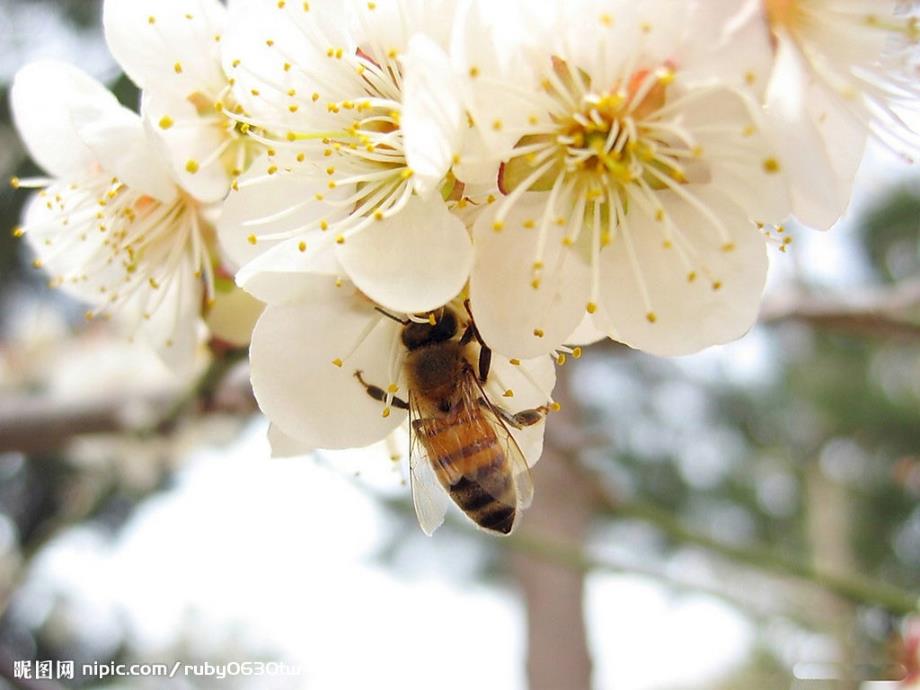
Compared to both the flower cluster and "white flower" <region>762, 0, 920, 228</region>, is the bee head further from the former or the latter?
"white flower" <region>762, 0, 920, 228</region>

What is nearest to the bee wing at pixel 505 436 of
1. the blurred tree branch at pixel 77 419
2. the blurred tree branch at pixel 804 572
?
the blurred tree branch at pixel 77 419

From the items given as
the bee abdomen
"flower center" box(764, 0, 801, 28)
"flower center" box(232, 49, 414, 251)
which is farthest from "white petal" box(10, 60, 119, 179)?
"flower center" box(764, 0, 801, 28)

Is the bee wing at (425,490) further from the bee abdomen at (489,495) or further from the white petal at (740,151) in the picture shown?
the white petal at (740,151)

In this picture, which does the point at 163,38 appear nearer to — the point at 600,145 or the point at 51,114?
the point at 51,114

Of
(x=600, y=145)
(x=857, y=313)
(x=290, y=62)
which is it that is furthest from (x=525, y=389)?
(x=857, y=313)

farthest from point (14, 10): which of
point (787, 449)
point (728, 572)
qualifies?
point (787, 449)

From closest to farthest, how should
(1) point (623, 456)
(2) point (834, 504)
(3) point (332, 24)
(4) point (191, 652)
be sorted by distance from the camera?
(3) point (332, 24) < (4) point (191, 652) < (2) point (834, 504) < (1) point (623, 456)

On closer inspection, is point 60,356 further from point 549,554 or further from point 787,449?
point 787,449
